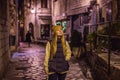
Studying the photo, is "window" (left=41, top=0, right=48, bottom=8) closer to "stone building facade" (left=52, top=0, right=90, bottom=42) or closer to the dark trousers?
"stone building facade" (left=52, top=0, right=90, bottom=42)

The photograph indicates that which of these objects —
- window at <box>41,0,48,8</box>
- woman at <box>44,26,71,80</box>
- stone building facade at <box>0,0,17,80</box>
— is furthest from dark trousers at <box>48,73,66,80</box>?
window at <box>41,0,48,8</box>

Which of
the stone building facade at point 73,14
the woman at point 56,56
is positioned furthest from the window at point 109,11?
the woman at point 56,56

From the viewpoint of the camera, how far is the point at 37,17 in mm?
44844

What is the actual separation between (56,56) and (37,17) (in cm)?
3906

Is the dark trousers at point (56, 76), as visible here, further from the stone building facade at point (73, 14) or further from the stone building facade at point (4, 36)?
the stone building facade at point (73, 14)

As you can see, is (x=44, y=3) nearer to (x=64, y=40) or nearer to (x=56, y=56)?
(x=64, y=40)

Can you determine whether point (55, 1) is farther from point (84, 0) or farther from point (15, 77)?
point (15, 77)

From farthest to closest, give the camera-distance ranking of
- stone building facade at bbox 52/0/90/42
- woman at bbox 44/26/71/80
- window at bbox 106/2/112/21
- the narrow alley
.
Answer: stone building facade at bbox 52/0/90/42 < window at bbox 106/2/112/21 < the narrow alley < woman at bbox 44/26/71/80

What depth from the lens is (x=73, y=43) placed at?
18047mm

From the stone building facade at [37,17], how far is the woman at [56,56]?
125 feet

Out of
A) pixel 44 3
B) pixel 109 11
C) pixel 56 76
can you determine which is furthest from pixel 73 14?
pixel 56 76

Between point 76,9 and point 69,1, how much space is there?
341 centimetres

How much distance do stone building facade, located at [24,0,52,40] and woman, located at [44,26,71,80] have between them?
38.1 metres

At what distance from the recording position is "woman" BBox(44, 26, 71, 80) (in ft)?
20.3
